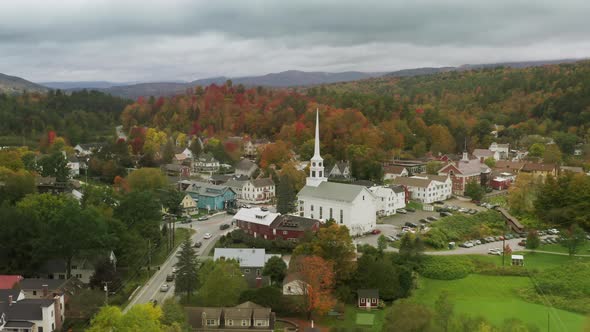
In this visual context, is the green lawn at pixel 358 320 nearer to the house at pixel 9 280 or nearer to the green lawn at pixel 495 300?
the green lawn at pixel 495 300

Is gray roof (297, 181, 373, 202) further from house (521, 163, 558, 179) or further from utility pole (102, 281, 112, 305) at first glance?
house (521, 163, 558, 179)

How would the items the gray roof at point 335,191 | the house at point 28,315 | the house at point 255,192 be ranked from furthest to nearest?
1. the house at point 255,192
2. the gray roof at point 335,191
3. the house at point 28,315

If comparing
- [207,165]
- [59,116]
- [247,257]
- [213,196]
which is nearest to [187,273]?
[247,257]

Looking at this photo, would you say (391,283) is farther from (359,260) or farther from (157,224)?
(157,224)

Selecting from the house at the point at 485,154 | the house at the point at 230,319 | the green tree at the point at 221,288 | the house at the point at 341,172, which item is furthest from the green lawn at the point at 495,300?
the house at the point at 485,154

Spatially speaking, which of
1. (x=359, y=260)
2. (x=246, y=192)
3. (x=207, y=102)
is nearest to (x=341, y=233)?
(x=359, y=260)

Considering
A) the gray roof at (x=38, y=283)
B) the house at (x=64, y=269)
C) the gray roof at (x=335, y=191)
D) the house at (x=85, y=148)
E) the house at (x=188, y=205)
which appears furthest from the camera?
the house at (x=85, y=148)

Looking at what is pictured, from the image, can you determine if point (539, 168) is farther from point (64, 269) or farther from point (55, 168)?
point (55, 168)
